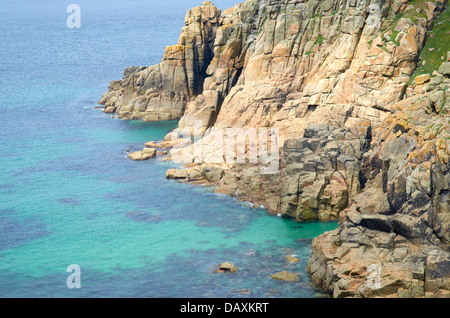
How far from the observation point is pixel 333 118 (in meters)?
99.2

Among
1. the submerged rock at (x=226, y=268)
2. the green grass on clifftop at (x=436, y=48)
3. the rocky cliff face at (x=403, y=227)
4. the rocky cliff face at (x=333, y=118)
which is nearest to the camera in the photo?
the rocky cliff face at (x=403, y=227)

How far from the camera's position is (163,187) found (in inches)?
3986

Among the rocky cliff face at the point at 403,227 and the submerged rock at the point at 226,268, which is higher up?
the rocky cliff face at the point at 403,227

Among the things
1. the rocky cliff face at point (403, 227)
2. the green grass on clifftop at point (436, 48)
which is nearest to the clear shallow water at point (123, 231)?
the rocky cliff face at point (403, 227)

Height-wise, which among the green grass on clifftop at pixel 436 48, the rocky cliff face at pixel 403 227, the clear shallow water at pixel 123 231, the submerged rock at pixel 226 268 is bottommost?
the clear shallow water at pixel 123 231

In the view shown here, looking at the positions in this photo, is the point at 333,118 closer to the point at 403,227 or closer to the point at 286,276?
the point at 403,227

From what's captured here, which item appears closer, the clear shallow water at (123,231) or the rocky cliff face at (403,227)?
the rocky cliff face at (403,227)

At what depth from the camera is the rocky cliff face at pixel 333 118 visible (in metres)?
67.0

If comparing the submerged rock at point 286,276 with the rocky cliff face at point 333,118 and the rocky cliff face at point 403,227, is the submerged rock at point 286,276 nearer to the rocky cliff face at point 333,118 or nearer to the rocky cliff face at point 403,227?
the rocky cliff face at point 333,118

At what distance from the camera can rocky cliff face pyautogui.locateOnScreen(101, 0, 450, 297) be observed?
67.0m

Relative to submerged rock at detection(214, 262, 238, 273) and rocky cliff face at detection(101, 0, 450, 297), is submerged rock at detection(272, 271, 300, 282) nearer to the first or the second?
rocky cliff face at detection(101, 0, 450, 297)
